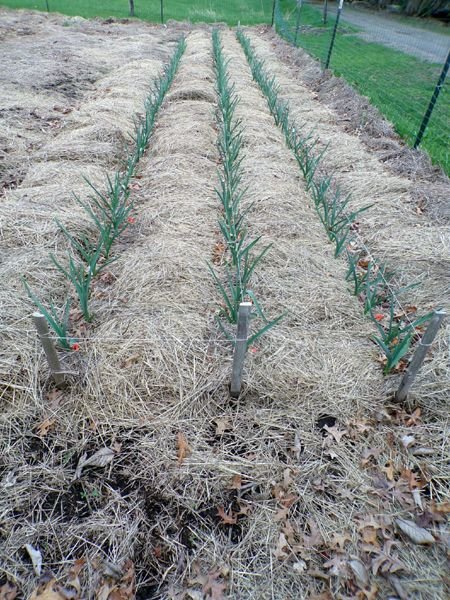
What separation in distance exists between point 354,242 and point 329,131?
2669 millimetres

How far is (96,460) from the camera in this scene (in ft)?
5.18

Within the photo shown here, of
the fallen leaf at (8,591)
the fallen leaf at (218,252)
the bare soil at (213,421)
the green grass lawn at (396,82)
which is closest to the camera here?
the fallen leaf at (8,591)

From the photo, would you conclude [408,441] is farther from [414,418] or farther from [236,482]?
[236,482]

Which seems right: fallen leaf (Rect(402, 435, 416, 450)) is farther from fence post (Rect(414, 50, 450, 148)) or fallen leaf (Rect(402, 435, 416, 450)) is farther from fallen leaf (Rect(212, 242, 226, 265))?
fence post (Rect(414, 50, 450, 148))

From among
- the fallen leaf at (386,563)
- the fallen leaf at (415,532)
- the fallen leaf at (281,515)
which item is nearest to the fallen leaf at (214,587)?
the fallen leaf at (281,515)

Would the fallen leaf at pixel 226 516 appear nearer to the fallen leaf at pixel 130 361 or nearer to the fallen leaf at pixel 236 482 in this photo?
the fallen leaf at pixel 236 482

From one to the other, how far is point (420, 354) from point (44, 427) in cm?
166

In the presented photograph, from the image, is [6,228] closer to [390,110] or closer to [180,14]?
[390,110]

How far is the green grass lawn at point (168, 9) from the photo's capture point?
15.1 m

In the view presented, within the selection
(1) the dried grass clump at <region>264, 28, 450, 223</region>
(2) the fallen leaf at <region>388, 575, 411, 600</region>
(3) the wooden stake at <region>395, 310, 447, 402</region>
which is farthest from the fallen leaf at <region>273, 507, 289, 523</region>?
(1) the dried grass clump at <region>264, 28, 450, 223</region>

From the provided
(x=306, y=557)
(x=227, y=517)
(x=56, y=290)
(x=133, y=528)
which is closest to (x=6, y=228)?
(x=56, y=290)

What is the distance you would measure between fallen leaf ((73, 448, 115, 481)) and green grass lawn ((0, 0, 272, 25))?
17.3 meters

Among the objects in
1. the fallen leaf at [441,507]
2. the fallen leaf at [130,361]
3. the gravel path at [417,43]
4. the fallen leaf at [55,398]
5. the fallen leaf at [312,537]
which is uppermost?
the gravel path at [417,43]

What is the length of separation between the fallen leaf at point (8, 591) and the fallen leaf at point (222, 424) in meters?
0.87
